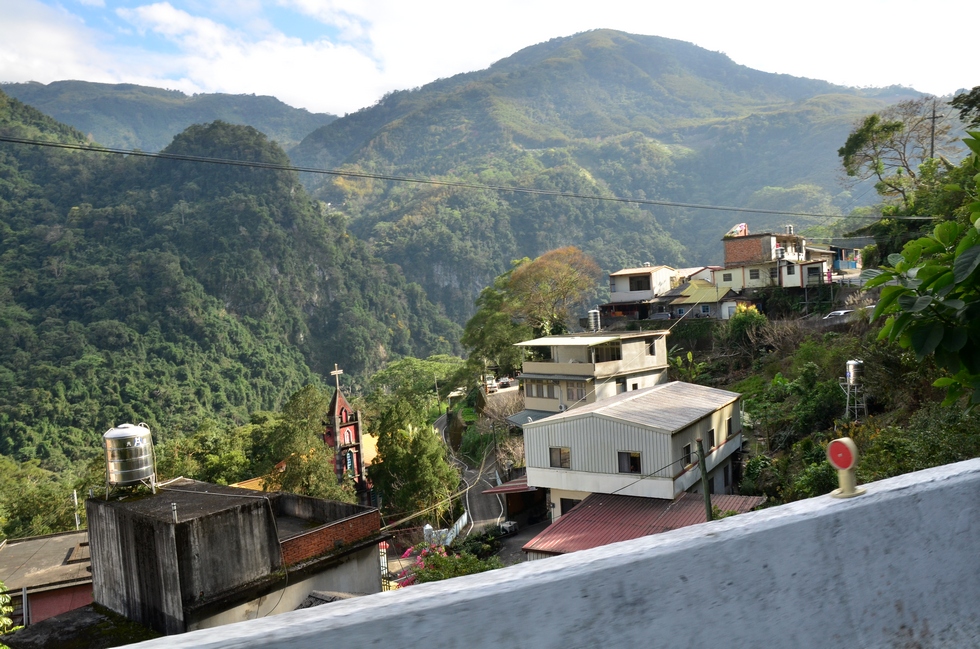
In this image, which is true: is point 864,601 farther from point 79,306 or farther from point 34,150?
point 34,150

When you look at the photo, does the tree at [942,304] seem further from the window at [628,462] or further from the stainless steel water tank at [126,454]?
the window at [628,462]

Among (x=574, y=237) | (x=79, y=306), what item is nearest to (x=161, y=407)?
(x=79, y=306)

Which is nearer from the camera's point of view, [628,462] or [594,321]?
[628,462]

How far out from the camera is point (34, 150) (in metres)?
80.9

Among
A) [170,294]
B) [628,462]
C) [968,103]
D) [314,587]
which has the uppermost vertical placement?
[968,103]

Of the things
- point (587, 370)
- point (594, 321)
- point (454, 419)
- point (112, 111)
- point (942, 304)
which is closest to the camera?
point (942, 304)

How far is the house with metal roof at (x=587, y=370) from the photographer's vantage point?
23328 mm

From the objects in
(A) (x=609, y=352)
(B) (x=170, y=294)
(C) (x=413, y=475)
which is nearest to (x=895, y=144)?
(A) (x=609, y=352)

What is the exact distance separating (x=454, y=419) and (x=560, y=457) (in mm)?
17265

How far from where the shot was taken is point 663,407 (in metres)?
16.0

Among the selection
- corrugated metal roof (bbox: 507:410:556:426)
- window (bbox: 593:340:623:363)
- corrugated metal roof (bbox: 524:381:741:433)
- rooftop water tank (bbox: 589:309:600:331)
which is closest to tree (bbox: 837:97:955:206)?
window (bbox: 593:340:623:363)

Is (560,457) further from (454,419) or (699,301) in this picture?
(454,419)

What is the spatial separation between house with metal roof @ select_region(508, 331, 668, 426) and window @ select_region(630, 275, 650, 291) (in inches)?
295

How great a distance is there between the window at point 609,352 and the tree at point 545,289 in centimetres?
758
